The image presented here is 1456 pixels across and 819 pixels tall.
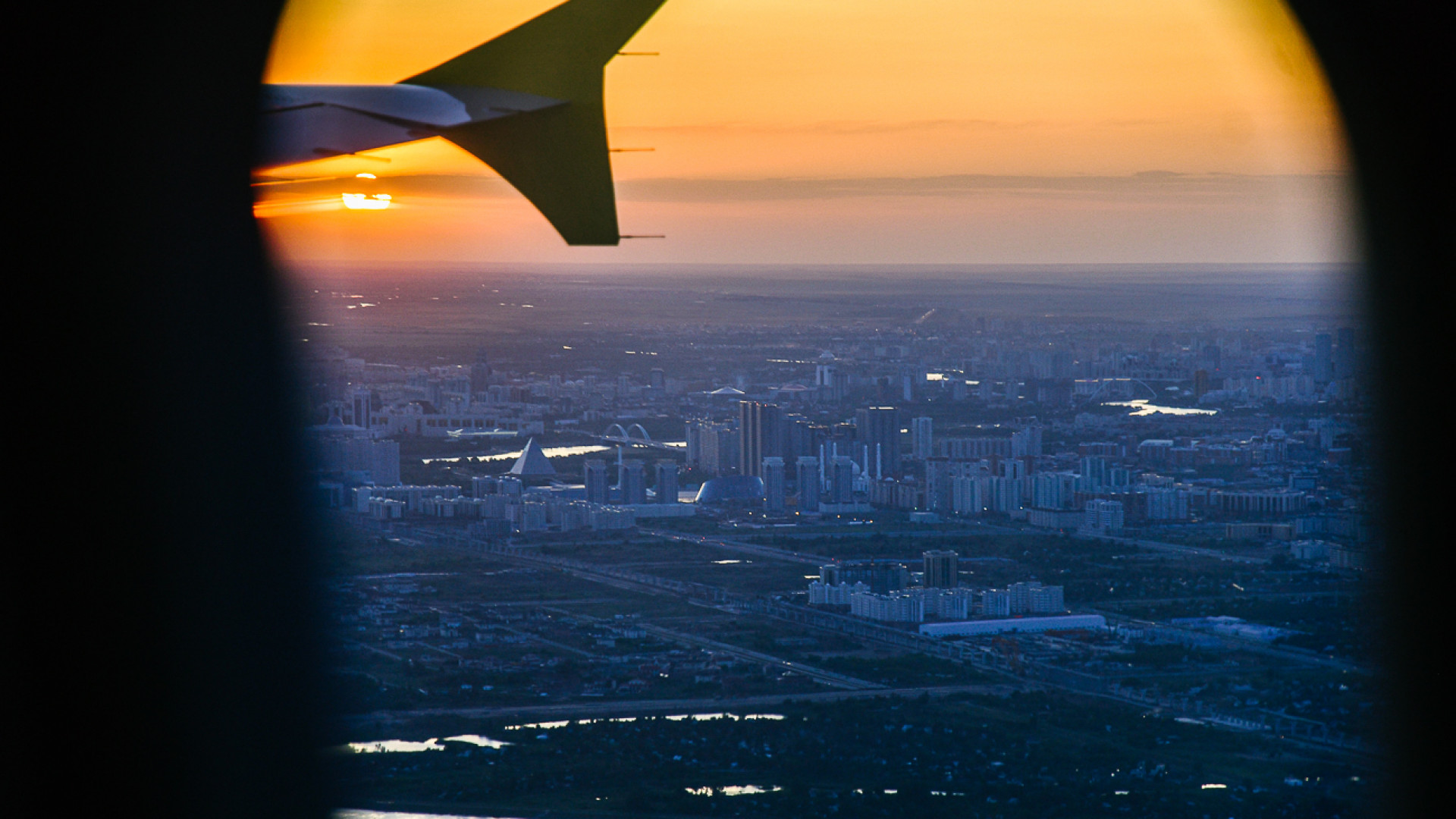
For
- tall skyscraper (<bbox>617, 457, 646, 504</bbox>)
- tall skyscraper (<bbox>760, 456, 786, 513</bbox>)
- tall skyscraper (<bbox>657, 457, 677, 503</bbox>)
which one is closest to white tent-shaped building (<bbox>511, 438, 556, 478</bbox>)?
tall skyscraper (<bbox>617, 457, 646, 504</bbox>)

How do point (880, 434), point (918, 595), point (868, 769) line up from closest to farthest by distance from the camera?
point (868, 769) → point (918, 595) → point (880, 434)

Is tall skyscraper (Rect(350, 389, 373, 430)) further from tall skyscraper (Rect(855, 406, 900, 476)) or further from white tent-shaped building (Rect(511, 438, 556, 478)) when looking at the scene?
tall skyscraper (Rect(855, 406, 900, 476))

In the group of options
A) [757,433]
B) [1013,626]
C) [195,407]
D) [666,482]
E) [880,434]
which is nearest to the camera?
[195,407]

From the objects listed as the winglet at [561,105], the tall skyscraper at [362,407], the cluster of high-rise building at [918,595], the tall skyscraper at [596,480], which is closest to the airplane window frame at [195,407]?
the winglet at [561,105]

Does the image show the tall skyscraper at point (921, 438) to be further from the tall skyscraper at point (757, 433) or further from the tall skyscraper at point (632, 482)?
the tall skyscraper at point (632, 482)

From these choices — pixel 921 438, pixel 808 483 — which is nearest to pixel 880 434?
pixel 921 438

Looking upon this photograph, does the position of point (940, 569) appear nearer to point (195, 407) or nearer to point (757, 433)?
point (757, 433)
